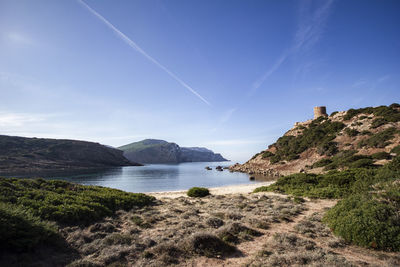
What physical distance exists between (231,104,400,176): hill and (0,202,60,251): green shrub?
41.4 meters

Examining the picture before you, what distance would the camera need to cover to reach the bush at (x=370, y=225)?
747 centimetres

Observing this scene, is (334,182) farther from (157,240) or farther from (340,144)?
(340,144)

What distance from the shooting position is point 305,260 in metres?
6.61

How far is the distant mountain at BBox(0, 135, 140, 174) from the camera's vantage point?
83.9 m

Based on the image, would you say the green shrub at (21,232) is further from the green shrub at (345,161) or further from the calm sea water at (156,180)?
the green shrub at (345,161)

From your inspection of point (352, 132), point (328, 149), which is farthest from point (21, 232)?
point (352, 132)

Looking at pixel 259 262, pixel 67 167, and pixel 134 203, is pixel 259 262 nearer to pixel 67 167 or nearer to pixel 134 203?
pixel 134 203

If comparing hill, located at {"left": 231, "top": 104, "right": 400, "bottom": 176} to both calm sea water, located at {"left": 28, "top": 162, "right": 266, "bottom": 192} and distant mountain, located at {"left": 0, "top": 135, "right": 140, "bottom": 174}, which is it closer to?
calm sea water, located at {"left": 28, "top": 162, "right": 266, "bottom": 192}

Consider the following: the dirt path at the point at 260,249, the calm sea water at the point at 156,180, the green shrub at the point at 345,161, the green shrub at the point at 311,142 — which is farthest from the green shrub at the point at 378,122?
the dirt path at the point at 260,249

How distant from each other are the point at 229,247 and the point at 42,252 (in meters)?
6.72

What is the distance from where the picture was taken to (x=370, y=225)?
26.1 feet

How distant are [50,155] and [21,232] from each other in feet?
414

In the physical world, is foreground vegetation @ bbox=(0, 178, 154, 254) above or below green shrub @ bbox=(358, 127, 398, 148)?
below

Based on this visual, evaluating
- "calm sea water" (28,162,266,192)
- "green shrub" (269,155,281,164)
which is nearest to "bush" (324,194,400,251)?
"calm sea water" (28,162,266,192)
